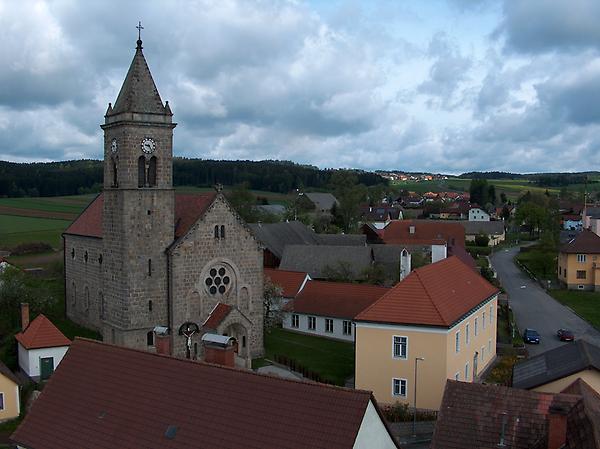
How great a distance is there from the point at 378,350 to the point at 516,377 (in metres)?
7.85

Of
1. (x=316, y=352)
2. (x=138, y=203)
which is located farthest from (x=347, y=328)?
(x=138, y=203)

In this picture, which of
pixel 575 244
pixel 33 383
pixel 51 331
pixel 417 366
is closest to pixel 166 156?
pixel 51 331

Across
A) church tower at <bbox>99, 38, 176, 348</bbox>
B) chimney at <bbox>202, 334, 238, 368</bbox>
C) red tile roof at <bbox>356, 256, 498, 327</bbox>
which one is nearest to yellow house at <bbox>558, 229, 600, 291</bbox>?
red tile roof at <bbox>356, 256, 498, 327</bbox>

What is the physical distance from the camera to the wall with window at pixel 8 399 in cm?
3052

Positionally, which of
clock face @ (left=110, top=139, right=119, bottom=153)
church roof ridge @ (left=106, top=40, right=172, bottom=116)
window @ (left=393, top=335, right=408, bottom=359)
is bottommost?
window @ (left=393, top=335, right=408, bottom=359)

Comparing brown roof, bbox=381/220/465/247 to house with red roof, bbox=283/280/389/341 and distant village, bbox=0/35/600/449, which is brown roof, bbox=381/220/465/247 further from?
house with red roof, bbox=283/280/389/341

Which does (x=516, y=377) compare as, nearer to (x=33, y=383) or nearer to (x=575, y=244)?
(x=33, y=383)

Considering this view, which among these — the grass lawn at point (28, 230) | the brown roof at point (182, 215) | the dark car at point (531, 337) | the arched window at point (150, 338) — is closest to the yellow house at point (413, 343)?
the brown roof at point (182, 215)

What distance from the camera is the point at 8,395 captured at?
101 feet

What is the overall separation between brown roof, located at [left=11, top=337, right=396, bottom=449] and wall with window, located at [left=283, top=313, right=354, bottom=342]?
26.5 m

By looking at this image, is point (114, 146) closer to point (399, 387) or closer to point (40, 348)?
point (40, 348)

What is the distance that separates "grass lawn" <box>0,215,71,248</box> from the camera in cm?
7919

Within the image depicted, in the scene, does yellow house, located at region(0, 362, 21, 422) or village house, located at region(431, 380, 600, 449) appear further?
yellow house, located at region(0, 362, 21, 422)

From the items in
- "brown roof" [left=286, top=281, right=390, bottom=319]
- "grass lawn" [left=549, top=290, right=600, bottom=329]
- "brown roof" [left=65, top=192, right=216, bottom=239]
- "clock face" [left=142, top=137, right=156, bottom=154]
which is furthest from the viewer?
"grass lawn" [left=549, top=290, right=600, bottom=329]
